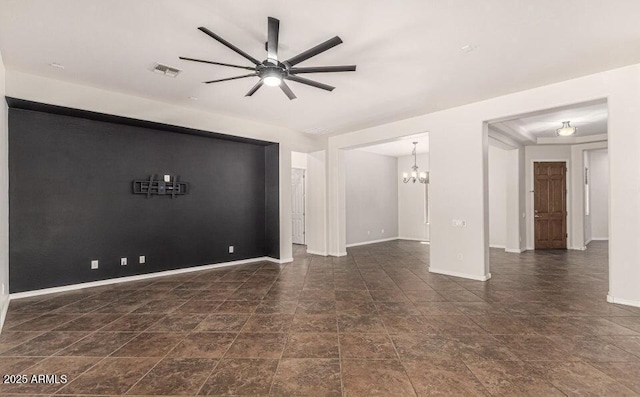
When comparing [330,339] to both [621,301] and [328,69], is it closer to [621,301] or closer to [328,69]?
[328,69]

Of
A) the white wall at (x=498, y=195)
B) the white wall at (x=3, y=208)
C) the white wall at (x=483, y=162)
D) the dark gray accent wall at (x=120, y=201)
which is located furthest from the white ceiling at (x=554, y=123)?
the white wall at (x=3, y=208)

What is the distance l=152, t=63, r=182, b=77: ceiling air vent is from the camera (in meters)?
3.74

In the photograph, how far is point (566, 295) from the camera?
415 centimetres

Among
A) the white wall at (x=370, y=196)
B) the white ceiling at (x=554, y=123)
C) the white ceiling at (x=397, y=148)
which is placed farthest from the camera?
the white wall at (x=370, y=196)

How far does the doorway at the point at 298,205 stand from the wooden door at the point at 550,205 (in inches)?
262

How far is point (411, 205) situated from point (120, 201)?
8486mm

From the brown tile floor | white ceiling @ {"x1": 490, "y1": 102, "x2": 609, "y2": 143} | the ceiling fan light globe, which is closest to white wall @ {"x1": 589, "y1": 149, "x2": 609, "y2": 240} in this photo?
white ceiling @ {"x1": 490, "y1": 102, "x2": 609, "y2": 143}

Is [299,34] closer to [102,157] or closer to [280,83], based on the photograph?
[280,83]

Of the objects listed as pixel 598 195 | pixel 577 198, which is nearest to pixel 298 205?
pixel 577 198

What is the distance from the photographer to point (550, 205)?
8.31 meters

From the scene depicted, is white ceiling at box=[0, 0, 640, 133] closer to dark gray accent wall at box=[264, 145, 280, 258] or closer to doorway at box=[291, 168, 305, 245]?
dark gray accent wall at box=[264, 145, 280, 258]

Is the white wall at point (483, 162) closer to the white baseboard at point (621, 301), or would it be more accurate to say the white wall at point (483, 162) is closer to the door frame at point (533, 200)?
the white baseboard at point (621, 301)

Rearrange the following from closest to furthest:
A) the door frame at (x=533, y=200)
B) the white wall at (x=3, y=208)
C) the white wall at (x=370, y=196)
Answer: the white wall at (x=3, y=208)
the door frame at (x=533, y=200)
the white wall at (x=370, y=196)

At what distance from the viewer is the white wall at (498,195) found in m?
8.27
